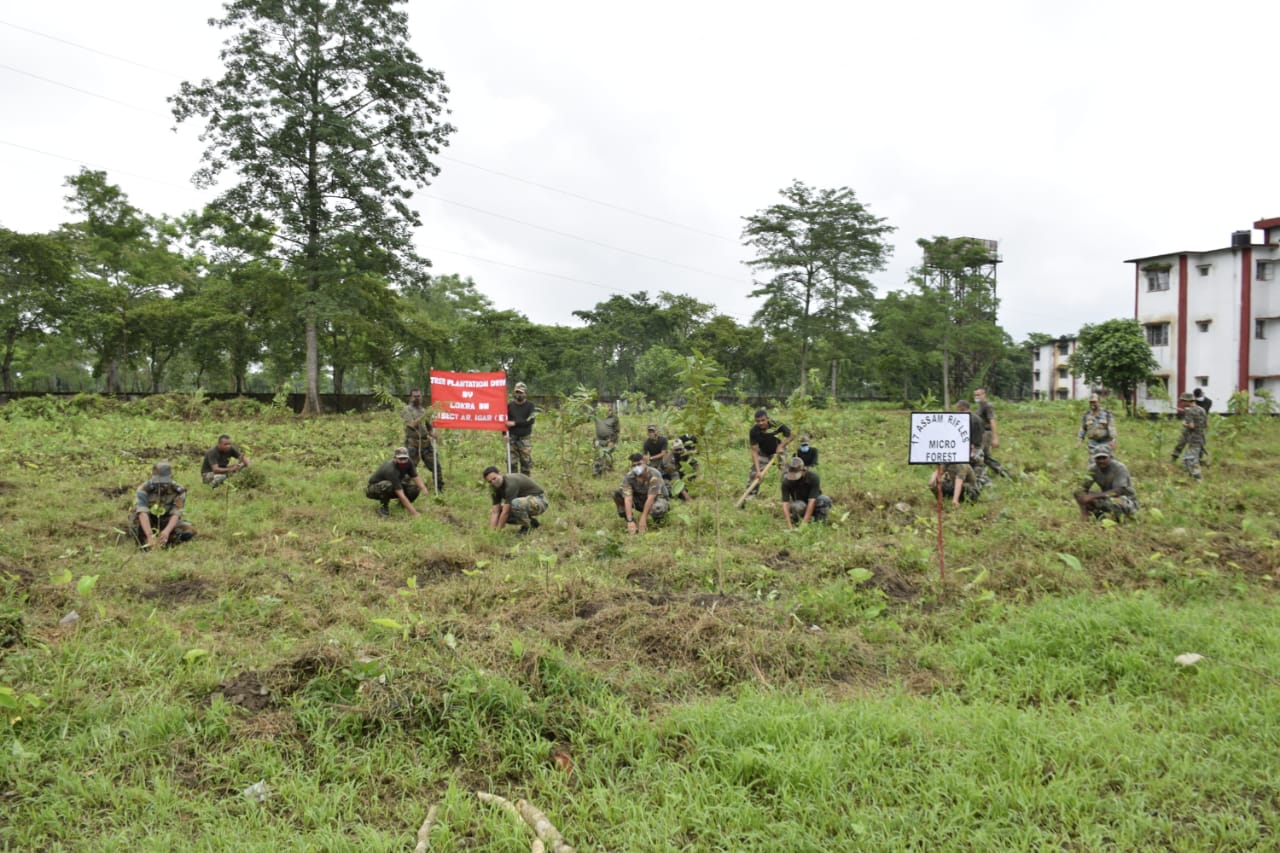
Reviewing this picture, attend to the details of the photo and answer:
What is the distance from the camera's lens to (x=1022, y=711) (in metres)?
3.94

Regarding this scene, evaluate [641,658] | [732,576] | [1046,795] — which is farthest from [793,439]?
[1046,795]

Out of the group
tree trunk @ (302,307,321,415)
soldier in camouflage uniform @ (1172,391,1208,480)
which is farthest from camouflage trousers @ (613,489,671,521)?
tree trunk @ (302,307,321,415)

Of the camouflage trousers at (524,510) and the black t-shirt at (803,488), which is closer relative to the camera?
the black t-shirt at (803,488)

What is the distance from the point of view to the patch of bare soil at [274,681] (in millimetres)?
4059

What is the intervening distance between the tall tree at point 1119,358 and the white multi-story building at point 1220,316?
150 inches

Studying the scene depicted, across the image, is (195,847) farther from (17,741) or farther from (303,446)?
(303,446)

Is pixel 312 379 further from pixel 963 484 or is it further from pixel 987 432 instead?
pixel 963 484

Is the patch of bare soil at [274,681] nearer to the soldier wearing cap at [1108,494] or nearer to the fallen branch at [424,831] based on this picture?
the fallen branch at [424,831]

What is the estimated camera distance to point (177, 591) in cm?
612

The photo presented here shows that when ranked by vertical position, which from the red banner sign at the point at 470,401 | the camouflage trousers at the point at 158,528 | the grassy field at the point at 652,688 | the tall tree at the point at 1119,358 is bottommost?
the grassy field at the point at 652,688

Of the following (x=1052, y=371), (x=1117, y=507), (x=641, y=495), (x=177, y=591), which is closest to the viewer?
(x=177, y=591)

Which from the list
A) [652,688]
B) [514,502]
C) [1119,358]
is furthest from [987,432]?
[1119,358]

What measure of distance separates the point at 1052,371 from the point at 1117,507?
6373 cm

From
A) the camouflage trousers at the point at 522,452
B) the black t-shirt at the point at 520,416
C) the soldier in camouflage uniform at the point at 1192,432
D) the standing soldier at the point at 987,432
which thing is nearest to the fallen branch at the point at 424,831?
the black t-shirt at the point at 520,416
